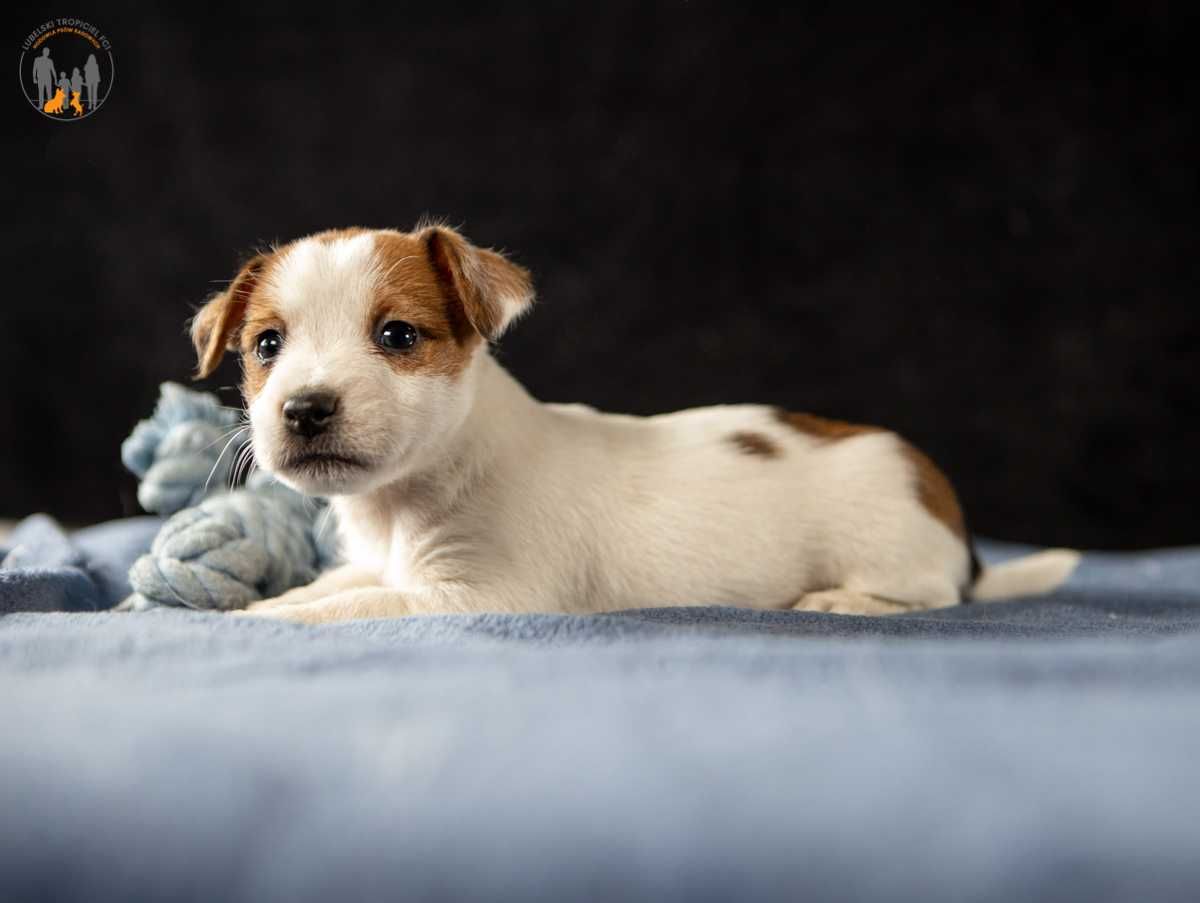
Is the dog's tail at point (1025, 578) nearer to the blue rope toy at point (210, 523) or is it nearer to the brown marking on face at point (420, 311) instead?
the brown marking on face at point (420, 311)

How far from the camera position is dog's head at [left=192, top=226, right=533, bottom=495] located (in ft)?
6.43

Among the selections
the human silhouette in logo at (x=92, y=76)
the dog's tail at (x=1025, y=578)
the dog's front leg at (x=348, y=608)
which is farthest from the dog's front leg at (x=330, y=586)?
the human silhouette in logo at (x=92, y=76)

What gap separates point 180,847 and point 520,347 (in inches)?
117

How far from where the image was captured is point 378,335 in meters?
2.10

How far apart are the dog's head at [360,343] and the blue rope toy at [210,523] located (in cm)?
28

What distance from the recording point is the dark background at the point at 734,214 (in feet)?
12.2

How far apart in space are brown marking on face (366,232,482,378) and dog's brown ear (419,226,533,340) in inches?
0.9

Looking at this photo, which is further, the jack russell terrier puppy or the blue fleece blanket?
the jack russell terrier puppy

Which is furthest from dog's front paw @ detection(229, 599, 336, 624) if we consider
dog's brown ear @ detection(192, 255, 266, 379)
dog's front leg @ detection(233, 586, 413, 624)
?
dog's brown ear @ detection(192, 255, 266, 379)

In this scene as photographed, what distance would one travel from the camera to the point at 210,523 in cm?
231

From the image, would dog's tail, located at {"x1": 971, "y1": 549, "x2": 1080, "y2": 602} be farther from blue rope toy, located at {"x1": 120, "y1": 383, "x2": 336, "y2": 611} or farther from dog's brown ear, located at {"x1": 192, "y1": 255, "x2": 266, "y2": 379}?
dog's brown ear, located at {"x1": 192, "y1": 255, "x2": 266, "y2": 379}

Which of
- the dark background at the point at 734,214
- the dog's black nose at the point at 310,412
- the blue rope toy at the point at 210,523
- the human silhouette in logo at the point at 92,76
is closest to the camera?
the dog's black nose at the point at 310,412

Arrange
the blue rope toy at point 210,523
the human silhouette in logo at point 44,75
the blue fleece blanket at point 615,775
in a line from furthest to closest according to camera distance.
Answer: the human silhouette in logo at point 44,75 → the blue rope toy at point 210,523 → the blue fleece blanket at point 615,775

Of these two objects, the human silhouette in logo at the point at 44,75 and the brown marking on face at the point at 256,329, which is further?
the human silhouette in logo at the point at 44,75
